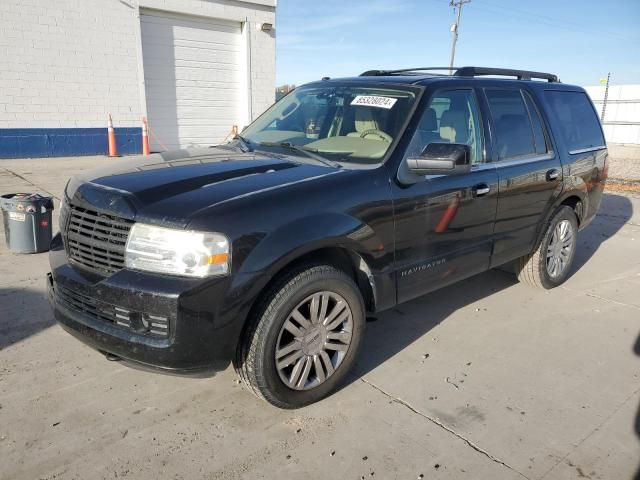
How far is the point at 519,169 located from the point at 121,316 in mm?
3231

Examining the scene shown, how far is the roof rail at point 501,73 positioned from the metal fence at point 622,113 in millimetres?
22500

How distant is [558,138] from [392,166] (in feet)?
7.69

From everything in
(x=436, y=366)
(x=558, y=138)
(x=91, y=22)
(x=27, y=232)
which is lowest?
(x=436, y=366)

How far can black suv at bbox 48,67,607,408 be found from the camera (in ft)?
7.88

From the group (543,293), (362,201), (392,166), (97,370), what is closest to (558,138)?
(543,293)

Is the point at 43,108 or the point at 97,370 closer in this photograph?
the point at 97,370

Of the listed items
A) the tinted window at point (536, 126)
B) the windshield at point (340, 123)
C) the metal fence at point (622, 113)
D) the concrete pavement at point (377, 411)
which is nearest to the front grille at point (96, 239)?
the concrete pavement at point (377, 411)

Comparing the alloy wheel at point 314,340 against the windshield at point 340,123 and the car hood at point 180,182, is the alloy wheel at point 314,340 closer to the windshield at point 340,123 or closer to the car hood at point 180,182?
the car hood at point 180,182

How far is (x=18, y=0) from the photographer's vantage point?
11359 mm

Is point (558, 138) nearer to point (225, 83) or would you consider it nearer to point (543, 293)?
point (543, 293)

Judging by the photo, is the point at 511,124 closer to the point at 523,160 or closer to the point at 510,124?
the point at 510,124

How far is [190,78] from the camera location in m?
14.5

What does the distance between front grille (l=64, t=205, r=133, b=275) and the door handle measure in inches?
Answer: 94.7

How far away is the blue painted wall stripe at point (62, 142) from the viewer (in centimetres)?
1191
